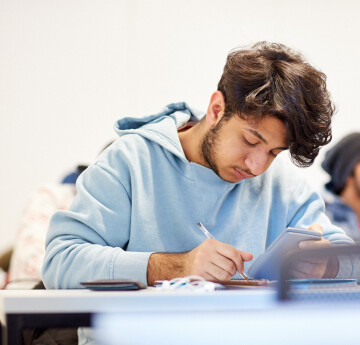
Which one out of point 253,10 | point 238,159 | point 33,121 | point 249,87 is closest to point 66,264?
point 238,159

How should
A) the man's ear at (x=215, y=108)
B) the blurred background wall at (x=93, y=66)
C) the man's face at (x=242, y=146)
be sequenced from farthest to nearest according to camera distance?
the blurred background wall at (x=93, y=66) → the man's ear at (x=215, y=108) → the man's face at (x=242, y=146)

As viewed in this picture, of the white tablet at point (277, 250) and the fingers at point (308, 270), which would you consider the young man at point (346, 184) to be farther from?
the white tablet at point (277, 250)

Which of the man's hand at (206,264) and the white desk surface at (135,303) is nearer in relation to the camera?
the white desk surface at (135,303)

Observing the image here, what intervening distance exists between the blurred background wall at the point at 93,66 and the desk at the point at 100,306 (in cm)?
262

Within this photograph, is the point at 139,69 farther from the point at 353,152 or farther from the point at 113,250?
the point at 113,250

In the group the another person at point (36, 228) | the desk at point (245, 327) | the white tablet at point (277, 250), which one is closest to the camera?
the desk at point (245, 327)

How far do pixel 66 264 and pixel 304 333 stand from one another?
2.19ft

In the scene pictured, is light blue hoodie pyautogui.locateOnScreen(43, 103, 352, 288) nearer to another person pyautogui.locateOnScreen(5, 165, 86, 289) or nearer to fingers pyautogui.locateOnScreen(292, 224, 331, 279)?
fingers pyautogui.locateOnScreen(292, 224, 331, 279)

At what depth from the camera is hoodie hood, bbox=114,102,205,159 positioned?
1.52 m

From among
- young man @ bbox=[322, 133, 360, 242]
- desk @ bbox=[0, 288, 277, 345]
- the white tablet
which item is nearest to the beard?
the white tablet

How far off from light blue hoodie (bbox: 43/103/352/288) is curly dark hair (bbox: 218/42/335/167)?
15cm

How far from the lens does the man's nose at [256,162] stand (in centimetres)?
142

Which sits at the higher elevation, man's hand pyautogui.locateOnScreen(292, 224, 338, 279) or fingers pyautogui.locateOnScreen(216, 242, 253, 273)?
fingers pyautogui.locateOnScreen(216, 242, 253, 273)

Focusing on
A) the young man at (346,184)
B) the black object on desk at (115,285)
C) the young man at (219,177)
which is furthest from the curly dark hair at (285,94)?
the young man at (346,184)
